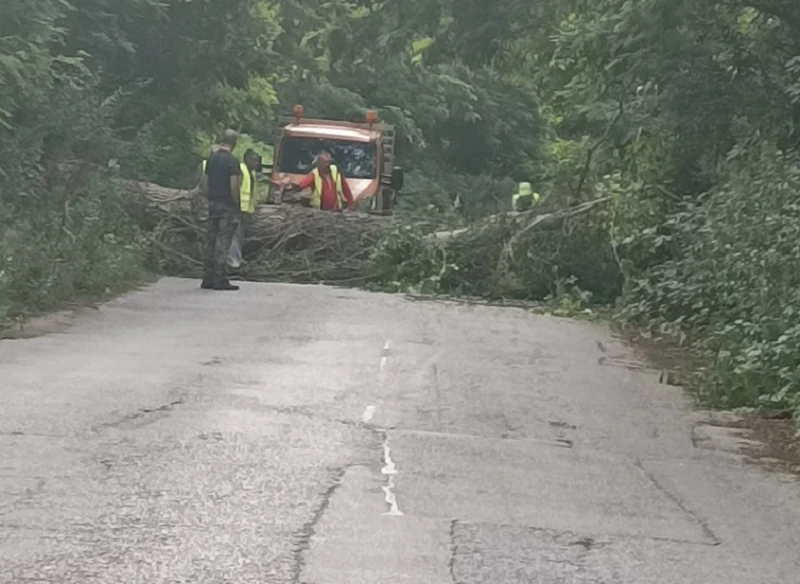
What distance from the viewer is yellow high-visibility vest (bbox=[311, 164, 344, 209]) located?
23672mm

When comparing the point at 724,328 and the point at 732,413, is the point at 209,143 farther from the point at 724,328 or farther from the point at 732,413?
the point at 732,413

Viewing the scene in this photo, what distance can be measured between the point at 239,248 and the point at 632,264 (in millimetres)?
5558

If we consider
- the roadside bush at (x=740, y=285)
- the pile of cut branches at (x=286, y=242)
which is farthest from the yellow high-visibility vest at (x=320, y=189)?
the roadside bush at (x=740, y=285)

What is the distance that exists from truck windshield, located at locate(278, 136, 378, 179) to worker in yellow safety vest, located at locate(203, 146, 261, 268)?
11.9 ft

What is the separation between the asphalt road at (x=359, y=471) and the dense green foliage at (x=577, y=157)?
1.71 metres

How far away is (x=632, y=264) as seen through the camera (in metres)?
19.5

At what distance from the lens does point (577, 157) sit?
24375 mm

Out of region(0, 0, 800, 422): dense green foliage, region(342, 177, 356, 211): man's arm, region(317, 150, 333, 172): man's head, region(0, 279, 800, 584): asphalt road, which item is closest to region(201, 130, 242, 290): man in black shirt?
region(0, 0, 800, 422): dense green foliage

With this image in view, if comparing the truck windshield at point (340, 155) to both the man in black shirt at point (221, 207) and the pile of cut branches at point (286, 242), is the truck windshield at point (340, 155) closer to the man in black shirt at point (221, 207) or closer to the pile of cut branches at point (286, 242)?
the pile of cut branches at point (286, 242)

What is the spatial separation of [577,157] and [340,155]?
396cm

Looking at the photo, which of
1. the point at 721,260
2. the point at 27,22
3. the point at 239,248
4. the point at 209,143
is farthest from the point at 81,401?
the point at 209,143

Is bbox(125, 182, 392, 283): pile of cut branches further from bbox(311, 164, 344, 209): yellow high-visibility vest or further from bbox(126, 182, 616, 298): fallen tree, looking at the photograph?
bbox(311, 164, 344, 209): yellow high-visibility vest

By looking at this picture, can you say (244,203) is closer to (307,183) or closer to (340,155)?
(307,183)

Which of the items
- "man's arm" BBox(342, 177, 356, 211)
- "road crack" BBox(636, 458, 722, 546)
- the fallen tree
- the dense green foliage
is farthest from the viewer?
"man's arm" BBox(342, 177, 356, 211)
